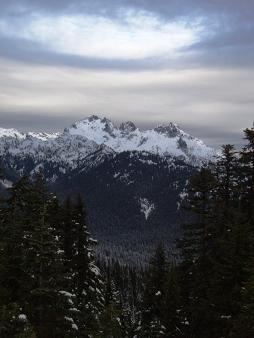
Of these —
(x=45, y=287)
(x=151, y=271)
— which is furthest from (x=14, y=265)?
(x=151, y=271)

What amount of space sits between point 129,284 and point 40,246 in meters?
Answer: 169

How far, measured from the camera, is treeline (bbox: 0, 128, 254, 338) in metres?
25.4

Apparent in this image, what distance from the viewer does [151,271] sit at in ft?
139

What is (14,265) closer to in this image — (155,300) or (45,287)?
(45,287)

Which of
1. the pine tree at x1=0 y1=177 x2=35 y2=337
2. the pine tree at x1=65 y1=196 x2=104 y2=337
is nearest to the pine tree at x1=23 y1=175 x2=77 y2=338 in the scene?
the pine tree at x1=0 y1=177 x2=35 y2=337

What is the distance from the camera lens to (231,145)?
36.2m

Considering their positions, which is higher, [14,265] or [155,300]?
[14,265]

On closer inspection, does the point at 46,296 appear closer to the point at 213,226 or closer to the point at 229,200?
the point at 213,226

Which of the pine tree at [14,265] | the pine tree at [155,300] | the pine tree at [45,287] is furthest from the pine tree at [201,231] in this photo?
the pine tree at [14,265]

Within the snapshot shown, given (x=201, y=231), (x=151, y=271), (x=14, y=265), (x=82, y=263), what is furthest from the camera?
(x=151, y=271)

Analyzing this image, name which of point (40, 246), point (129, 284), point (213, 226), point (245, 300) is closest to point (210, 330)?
point (213, 226)

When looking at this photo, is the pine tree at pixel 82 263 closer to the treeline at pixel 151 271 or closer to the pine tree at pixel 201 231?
the treeline at pixel 151 271

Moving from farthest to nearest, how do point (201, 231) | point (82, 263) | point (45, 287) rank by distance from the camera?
point (82, 263), point (201, 231), point (45, 287)

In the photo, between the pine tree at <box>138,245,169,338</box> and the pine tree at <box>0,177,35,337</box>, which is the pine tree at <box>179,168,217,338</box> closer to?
the pine tree at <box>138,245,169,338</box>
